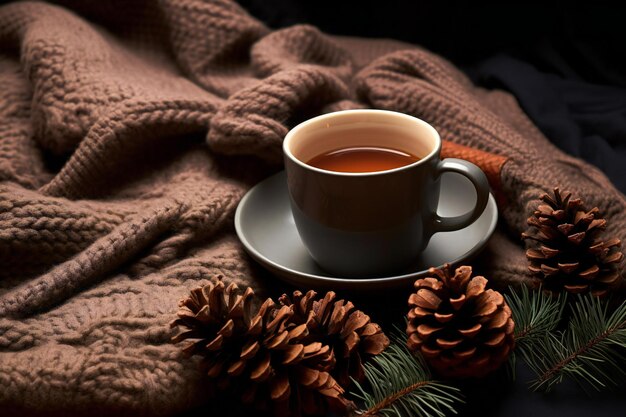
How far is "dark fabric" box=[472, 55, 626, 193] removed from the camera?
0.96 metres

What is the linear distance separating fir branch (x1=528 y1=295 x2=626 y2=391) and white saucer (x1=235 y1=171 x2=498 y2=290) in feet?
0.41

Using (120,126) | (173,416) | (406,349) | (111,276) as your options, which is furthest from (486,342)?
(120,126)

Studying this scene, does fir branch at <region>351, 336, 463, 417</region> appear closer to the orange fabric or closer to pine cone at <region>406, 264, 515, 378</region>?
pine cone at <region>406, 264, 515, 378</region>

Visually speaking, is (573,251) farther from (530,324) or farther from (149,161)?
(149,161)

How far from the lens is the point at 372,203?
2.17 feet

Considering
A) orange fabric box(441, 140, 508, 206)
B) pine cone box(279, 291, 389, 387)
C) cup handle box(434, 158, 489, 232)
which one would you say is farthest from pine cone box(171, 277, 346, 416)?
orange fabric box(441, 140, 508, 206)

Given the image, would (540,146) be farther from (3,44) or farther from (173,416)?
(3,44)

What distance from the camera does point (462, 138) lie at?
897 millimetres

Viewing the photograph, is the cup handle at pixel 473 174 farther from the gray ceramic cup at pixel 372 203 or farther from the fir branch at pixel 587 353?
the fir branch at pixel 587 353

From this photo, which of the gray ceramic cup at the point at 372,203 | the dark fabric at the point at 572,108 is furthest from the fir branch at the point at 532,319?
the dark fabric at the point at 572,108

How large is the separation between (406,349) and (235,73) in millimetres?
592

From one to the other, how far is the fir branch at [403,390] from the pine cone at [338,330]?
0.01 metres

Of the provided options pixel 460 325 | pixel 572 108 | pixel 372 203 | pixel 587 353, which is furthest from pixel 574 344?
pixel 572 108

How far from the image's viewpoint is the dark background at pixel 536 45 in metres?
1.00
